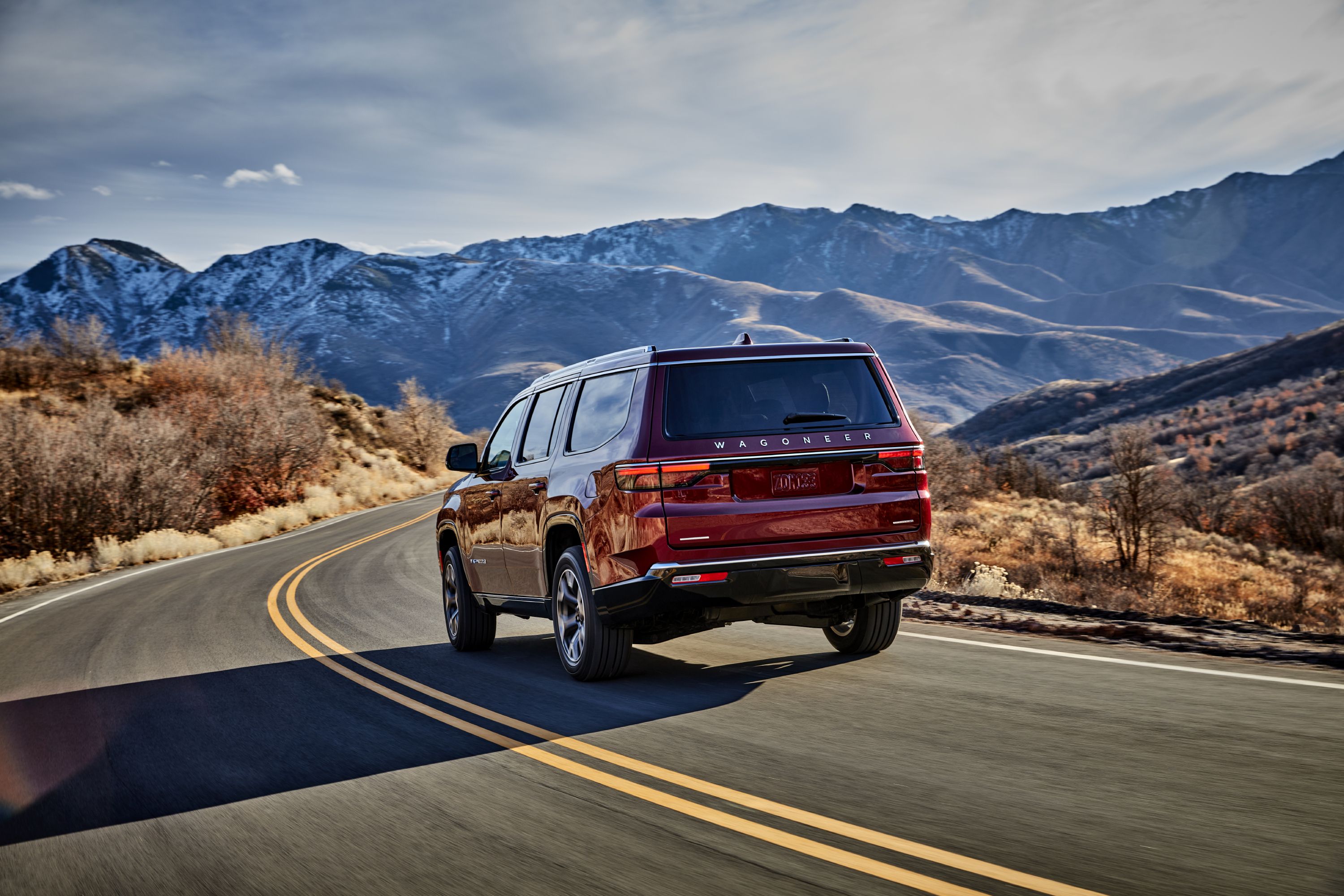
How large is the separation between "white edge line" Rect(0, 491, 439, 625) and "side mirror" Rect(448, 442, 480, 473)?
8.56m

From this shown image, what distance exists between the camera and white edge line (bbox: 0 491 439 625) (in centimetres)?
1497

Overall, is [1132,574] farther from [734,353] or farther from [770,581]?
[770,581]

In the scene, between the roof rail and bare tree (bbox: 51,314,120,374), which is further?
bare tree (bbox: 51,314,120,374)

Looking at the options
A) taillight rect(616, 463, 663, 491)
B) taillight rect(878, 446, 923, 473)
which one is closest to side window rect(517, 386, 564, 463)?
taillight rect(616, 463, 663, 491)

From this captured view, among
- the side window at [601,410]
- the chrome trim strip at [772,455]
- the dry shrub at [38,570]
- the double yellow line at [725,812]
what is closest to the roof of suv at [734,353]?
the side window at [601,410]

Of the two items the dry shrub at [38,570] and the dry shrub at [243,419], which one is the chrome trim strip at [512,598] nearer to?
the dry shrub at [38,570]

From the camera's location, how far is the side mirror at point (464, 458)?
8.41 meters

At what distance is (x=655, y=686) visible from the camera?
6.63m

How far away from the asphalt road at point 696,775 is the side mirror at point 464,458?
5.41ft

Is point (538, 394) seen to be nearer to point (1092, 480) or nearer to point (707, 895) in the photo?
point (707, 895)

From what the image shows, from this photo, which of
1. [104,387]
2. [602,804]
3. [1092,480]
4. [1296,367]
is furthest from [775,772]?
[1296,367]

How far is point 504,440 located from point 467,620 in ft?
5.39

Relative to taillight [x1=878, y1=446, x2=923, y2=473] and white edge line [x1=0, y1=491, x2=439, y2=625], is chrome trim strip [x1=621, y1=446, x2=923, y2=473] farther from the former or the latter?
white edge line [x1=0, y1=491, x2=439, y2=625]

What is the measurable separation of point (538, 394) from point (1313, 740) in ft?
18.7
